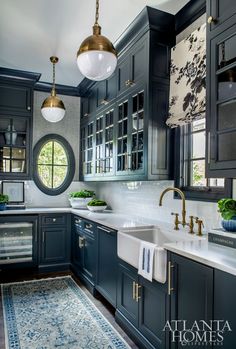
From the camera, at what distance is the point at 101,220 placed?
317 centimetres

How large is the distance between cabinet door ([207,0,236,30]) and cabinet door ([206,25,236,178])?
9 cm

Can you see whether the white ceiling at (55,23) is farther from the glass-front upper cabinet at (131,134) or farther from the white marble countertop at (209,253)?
the white marble countertop at (209,253)

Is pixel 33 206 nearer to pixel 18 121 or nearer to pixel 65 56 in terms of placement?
pixel 18 121

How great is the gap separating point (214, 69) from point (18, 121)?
342cm

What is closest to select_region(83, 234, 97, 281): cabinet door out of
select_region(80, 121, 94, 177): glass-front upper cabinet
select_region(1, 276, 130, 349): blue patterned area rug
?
select_region(1, 276, 130, 349): blue patterned area rug

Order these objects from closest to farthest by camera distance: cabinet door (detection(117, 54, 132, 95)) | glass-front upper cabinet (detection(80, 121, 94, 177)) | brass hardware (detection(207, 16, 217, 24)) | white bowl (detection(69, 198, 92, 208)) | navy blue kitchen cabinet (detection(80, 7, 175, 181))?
brass hardware (detection(207, 16, 217, 24)) < navy blue kitchen cabinet (detection(80, 7, 175, 181)) < cabinet door (detection(117, 54, 132, 95)) < glass-front upper cabinet (detection(80, 121, 94, 177)) < white bowl (detection(69, 198, 92, 208))

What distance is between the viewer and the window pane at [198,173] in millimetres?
2672

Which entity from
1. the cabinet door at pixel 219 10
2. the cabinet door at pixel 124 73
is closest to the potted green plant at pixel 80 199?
the cabinet door at pixel 124 73

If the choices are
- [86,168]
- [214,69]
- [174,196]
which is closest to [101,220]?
[174,196]

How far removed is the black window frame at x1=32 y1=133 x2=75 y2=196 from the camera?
15.7 ft

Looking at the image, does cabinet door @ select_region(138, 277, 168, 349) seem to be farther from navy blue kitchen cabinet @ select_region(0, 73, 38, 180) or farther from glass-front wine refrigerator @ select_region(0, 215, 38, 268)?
navy blue kitchen cabinet @ select_region(0, 73, 38, 180)

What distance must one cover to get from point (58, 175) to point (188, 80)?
10.2 ft

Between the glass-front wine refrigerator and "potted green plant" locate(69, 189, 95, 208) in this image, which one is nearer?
the glass-front wine refrigerator

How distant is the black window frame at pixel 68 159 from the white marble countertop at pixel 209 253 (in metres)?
3.32
